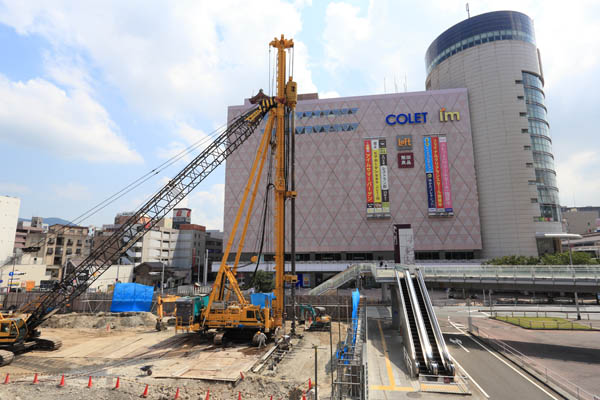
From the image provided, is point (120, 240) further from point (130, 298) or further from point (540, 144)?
point (540, 144)

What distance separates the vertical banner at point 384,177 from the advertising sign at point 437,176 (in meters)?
9.72

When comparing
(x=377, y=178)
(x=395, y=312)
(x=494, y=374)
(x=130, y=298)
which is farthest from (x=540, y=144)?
(x=130, y=298)

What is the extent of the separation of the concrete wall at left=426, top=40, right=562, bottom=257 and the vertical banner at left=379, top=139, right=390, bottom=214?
23098mm

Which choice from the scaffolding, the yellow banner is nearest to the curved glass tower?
the yellow banner

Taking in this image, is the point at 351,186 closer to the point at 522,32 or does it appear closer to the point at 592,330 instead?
the point at 592,330

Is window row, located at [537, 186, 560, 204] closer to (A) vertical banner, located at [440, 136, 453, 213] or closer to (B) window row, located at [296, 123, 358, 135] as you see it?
(A) vertical banner, located at [440, 136, 453, 213]

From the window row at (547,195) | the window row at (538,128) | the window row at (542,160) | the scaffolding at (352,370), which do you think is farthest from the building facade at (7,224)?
the window row at (538,128)

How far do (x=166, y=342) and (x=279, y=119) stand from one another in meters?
26.2

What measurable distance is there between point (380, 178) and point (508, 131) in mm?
33310

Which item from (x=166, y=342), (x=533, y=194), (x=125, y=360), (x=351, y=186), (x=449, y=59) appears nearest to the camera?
(x=125, y=360)

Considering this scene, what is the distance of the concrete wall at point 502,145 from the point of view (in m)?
75.7

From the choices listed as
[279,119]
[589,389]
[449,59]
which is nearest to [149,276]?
[279,119]

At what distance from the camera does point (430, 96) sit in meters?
83.0

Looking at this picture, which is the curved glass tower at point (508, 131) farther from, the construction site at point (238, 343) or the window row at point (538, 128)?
the construction site at point (238, 343)
